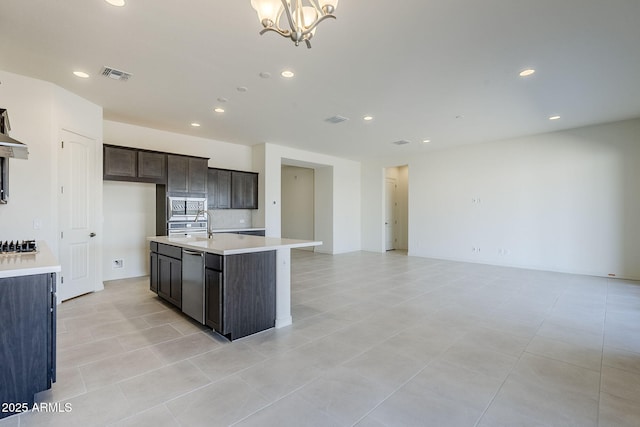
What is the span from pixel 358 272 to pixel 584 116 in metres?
4.94

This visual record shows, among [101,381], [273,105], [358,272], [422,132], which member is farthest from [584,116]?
[101,381]

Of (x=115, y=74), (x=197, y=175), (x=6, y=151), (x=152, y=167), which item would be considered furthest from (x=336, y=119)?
(x=6, y=151)

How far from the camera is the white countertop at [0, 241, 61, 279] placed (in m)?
1.77

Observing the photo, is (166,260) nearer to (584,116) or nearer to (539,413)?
(539,413)

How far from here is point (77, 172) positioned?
4.38 metres

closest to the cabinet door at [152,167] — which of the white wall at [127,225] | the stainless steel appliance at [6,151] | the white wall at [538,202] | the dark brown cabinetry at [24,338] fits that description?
the white wall at [127,225]

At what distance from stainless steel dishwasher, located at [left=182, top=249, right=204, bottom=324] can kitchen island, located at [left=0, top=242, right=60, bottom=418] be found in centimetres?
129

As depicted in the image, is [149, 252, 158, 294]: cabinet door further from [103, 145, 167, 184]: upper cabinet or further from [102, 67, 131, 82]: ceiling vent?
[102, 67, 131, 82]: ceiling vent

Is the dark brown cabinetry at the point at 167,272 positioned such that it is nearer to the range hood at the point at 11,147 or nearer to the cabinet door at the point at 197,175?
the range hood at the point at 11,147

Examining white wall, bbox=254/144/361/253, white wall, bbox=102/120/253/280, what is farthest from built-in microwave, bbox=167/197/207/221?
white wall, bbox=254/144/361/253

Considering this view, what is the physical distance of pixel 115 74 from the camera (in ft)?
11.8

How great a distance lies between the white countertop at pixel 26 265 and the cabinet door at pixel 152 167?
10.5 feet

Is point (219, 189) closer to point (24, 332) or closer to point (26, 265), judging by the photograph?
point (26, 265)

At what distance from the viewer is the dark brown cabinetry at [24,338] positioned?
1778mm
